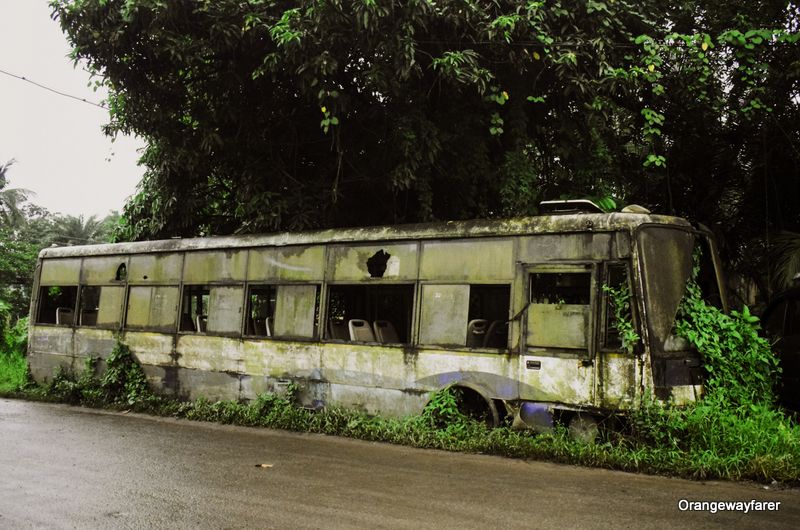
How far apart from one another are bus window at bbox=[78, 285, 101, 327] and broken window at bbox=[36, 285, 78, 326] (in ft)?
2.03

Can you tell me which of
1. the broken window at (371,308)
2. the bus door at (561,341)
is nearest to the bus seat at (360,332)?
the broken window at (371,308)

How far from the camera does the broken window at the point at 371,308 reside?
30.5 ft

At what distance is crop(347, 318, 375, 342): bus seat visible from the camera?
891 centimetres

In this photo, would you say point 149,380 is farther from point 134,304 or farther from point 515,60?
point 515,60

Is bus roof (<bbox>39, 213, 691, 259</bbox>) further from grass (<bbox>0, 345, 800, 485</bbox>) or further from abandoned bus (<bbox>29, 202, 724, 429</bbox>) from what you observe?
grass (<bbox>0, 345, 800, 485</bbox>)

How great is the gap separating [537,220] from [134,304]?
7.25 m

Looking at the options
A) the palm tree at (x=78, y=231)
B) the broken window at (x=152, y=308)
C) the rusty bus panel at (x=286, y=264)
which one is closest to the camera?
the rusty bus panel at (x=286, y=264)

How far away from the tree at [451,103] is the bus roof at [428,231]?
1.02m

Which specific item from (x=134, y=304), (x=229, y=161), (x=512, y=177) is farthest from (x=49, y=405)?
(x=512, y=177)

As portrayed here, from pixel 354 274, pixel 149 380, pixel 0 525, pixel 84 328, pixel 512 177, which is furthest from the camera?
pixel 84 328

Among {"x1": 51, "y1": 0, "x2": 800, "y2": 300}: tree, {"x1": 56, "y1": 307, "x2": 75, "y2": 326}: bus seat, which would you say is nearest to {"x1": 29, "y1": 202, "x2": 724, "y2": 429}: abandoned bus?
{"x1": 56, "y1": 307, "x2": 75, "y2": 326}: bus seat

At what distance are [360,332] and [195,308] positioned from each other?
358cm

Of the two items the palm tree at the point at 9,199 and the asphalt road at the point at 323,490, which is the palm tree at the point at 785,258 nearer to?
the asphalt road at the point at 323,490

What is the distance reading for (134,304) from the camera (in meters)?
11.6
